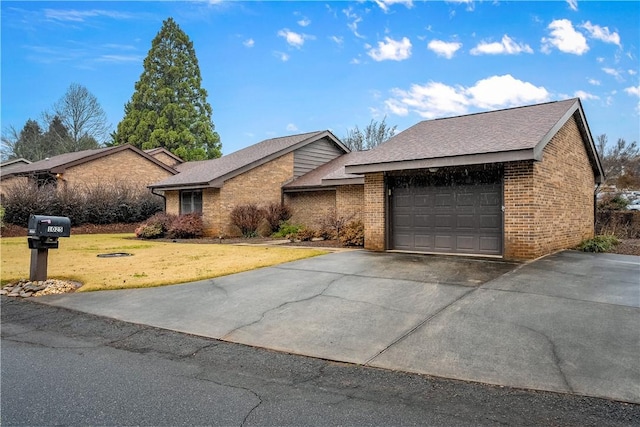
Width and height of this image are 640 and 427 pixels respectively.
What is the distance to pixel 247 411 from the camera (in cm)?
320

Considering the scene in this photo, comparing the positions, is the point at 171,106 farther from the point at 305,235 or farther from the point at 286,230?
the point at 305,235

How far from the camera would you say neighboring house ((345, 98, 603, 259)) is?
33.2 ft

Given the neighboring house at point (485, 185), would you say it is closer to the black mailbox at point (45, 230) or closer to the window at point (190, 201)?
the black mailbox at point (45, 230)

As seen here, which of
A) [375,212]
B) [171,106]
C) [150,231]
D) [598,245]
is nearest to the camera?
[598,245]

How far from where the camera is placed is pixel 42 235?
7.92 metres

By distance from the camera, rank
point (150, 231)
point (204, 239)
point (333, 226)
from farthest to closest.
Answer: point (150, 231) → point (204, 239) → point (333, 226)

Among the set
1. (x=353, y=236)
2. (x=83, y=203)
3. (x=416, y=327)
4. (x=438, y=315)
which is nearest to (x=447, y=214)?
(x=353, y=236)

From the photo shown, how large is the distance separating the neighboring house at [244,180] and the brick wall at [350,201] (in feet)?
15.2

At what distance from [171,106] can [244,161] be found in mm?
27640

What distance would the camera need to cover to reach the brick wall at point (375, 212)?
1245 centimetres

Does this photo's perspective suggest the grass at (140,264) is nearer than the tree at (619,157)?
Yes

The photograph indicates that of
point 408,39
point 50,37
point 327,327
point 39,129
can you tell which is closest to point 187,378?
point 327,327

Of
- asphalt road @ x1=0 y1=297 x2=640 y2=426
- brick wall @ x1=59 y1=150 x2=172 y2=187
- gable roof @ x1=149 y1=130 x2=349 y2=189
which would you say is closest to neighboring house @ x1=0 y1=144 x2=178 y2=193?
brick wall @ x1=59 y1=150 x2=172 y2=187

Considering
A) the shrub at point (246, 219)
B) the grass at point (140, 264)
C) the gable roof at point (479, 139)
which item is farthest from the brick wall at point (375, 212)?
the shrub at point (246, 219)
